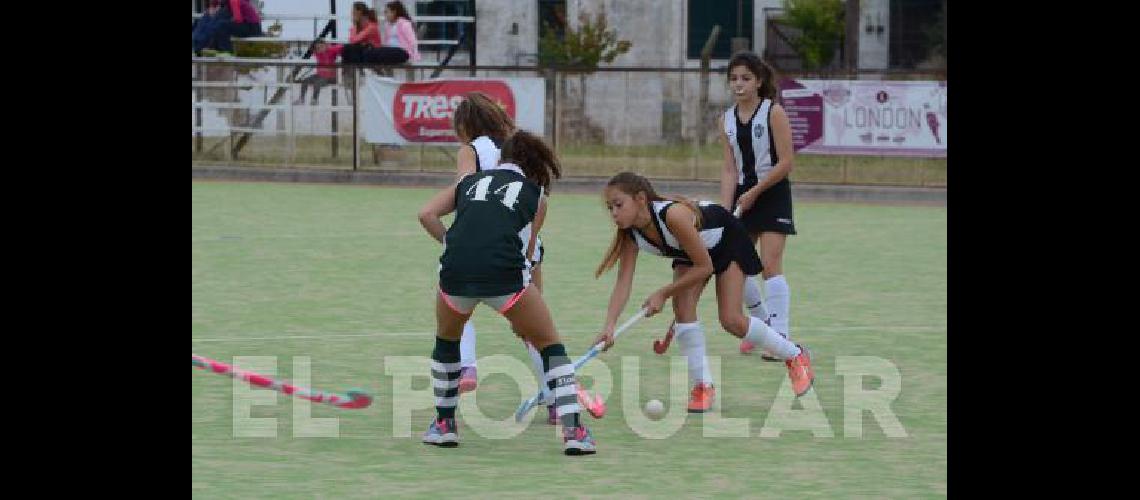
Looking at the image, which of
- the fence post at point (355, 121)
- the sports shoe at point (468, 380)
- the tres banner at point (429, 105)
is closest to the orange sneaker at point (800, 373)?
the sports shoe at point (468, 380)

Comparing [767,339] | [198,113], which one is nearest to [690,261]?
[767,339]

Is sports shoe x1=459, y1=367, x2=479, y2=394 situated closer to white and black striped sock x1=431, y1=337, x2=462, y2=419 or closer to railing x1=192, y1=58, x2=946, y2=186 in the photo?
white and black striped sock x1=431, y1=337, x2=462, y2=419

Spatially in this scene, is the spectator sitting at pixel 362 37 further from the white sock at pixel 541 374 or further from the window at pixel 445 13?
the white sock at pixel 541 374

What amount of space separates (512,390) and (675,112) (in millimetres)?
15544

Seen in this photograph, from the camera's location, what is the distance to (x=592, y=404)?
927 cm

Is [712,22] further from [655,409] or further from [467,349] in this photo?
[655,409]

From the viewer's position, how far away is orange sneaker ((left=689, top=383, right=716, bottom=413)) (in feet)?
31.6

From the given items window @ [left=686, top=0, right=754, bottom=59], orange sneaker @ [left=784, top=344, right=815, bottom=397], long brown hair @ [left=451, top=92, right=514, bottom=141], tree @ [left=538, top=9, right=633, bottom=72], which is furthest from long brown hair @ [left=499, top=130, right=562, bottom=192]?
window @ [left=686, top=0, right=754, bottom=59]

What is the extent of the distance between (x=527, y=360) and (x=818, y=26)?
31777mm

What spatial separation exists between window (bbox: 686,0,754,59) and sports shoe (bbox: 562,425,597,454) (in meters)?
34.4

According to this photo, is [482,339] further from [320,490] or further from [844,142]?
[844,142]

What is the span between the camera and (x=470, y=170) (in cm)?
898

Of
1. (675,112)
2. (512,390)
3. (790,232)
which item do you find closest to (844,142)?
(675,112)
